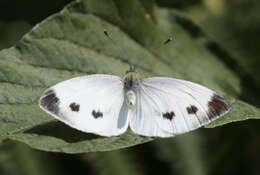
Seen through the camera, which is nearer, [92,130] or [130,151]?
[92,130]

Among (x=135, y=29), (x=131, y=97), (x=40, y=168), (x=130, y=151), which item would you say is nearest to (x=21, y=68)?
(x=131, y=97)

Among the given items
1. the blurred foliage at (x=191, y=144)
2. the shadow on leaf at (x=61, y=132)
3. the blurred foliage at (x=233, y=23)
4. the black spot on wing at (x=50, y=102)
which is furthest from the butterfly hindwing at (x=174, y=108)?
the blurred foliage at (x=233, y=23)

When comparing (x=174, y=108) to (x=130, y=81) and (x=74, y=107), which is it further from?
(x=74, y=107)

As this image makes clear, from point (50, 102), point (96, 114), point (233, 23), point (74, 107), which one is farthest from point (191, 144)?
point (50, 102)

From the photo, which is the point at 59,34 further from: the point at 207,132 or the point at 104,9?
the point at 207,132

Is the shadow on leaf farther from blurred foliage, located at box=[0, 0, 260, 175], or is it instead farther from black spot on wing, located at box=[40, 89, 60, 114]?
blurred foliage, located at box=[0, 0, 260, 175]

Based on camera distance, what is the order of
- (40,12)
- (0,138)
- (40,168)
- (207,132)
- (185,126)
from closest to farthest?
(0,138), (185,126), (40,12), (40,168), (207,132)
